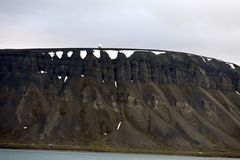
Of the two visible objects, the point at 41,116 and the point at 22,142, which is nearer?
the point at 22,142

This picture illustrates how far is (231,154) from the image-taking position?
17700 cm

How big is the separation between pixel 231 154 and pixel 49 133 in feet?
171

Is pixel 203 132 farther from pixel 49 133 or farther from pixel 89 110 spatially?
pixel 49 133

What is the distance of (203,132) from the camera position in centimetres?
19400

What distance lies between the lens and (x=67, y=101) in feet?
635

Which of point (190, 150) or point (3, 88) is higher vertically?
point (3, 88)

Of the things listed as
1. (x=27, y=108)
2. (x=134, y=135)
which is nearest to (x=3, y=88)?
(x=27, y=108)

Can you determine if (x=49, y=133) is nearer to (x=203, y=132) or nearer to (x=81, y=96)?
(x=81, y=96)

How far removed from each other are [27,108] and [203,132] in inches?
2163

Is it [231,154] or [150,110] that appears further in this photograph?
[150,110]

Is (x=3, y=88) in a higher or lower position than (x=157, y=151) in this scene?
higher

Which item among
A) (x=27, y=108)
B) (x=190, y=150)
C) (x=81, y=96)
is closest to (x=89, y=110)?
(x=81, y=96)

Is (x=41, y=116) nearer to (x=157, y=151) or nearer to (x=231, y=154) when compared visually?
(x=157, y=151)

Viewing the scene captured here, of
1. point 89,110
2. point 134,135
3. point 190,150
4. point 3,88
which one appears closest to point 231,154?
point 190,150
